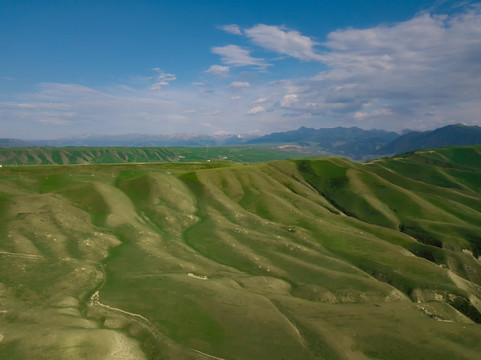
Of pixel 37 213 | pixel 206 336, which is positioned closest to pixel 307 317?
pixel 206 336

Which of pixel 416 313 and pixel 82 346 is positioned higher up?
pixel 82 346

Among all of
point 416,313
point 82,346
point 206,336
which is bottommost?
point 416,313

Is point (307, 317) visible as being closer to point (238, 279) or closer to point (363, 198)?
point (238, 279)

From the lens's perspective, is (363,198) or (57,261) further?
(363,198)

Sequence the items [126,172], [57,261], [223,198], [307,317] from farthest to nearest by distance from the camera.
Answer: [126,172] < [223,198] < [57,261] < [307,317]

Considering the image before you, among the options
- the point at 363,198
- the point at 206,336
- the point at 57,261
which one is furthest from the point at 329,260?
the point at 363,198

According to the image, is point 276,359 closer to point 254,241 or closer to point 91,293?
point 91,293

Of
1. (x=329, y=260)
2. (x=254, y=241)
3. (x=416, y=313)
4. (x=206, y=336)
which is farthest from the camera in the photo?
(x=254, y=241)
